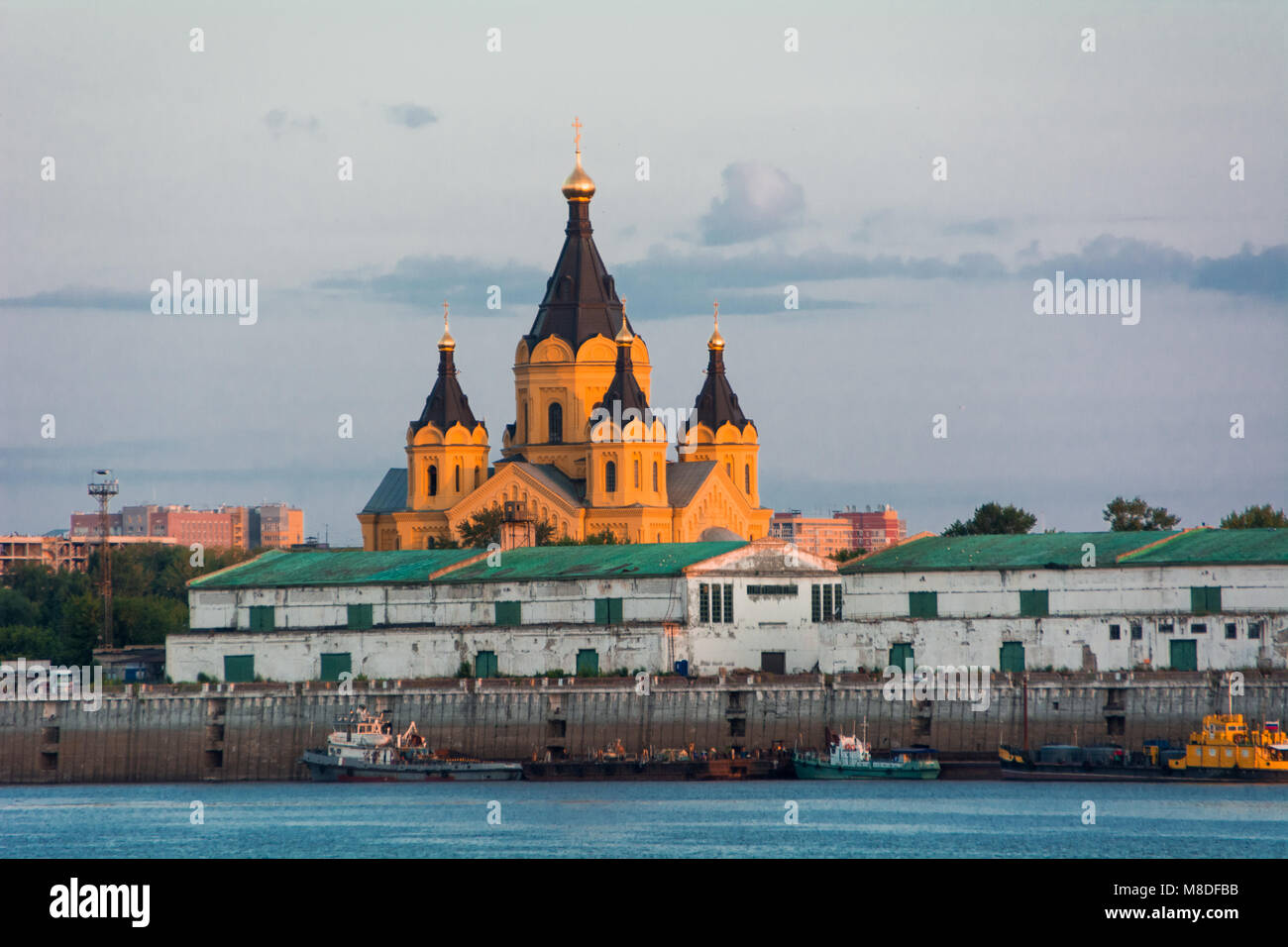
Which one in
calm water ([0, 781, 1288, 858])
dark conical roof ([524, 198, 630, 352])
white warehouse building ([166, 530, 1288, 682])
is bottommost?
calm water ([0, 781, 1288, 858])

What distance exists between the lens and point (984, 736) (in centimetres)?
7888

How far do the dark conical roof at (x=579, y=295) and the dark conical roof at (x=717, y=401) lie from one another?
8562mm

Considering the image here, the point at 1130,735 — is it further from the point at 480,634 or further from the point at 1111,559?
the point at 480,634

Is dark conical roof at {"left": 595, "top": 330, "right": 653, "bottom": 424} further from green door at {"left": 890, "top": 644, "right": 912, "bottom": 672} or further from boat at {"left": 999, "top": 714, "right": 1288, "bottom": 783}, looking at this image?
boat at {"left": 999, "top": 714, "right": 1288, "bottom": 783}

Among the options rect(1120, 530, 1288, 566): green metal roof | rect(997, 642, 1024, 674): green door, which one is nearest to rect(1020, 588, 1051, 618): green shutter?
rect(997, 642, 1024, 674): green door

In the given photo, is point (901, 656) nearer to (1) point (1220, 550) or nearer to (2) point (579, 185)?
(1) point (1220, 550)

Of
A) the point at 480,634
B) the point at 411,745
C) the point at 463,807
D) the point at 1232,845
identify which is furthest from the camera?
the point at 480,634

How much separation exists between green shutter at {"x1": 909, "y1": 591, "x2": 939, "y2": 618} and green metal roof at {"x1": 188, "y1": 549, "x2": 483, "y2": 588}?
69.5ft

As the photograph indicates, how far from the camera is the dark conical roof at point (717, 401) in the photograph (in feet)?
472

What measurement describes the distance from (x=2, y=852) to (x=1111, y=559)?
145 feet

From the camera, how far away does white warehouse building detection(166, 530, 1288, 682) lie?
82562 mm

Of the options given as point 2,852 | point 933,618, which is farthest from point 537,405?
point 2,852

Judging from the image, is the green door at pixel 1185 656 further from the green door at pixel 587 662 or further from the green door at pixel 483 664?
the green door at pixel 483 664

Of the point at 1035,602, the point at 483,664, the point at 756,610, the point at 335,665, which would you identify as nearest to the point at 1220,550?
the point at 1035,602
